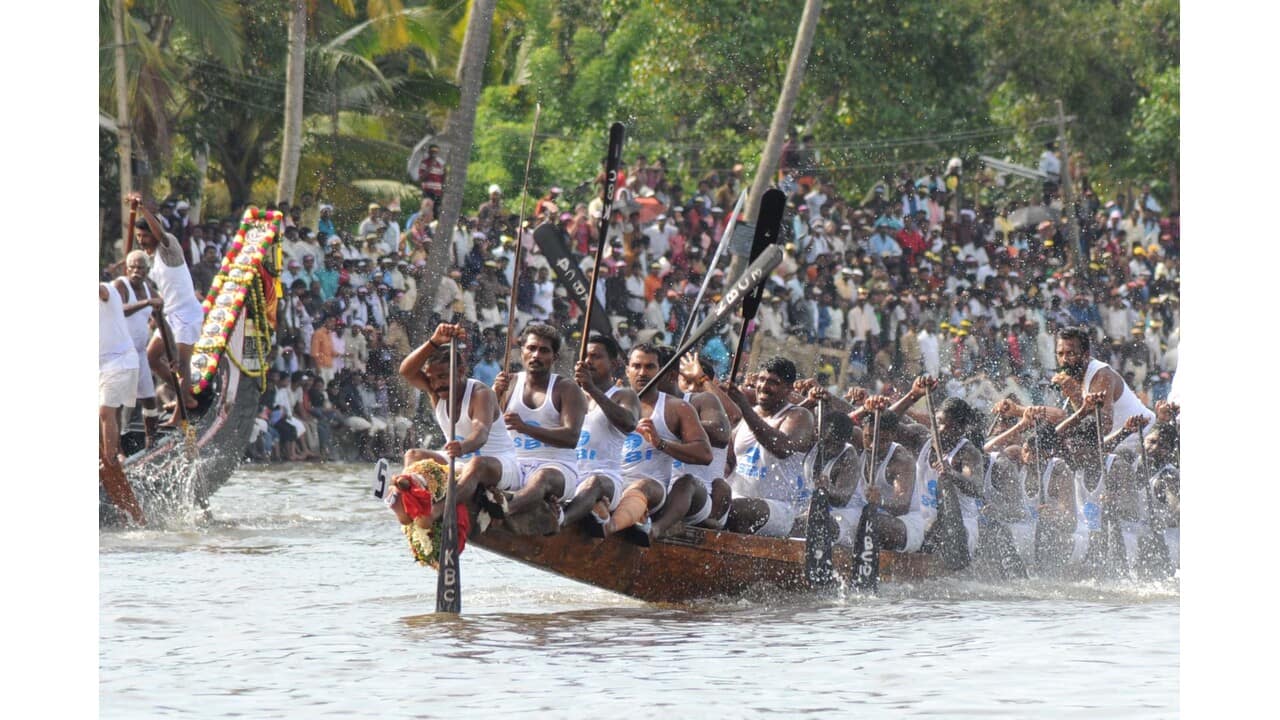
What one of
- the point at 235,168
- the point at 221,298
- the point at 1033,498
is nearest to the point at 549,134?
the point at 235,168

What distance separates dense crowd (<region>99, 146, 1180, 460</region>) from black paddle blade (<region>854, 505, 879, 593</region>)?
8155 millimetres

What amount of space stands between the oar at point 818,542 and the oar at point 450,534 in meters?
2.06

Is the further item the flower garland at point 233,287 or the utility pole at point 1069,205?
the utility pole at point 1069,205

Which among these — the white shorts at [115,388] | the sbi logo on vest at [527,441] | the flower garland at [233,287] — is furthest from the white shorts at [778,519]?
the flower garland at [233,287]

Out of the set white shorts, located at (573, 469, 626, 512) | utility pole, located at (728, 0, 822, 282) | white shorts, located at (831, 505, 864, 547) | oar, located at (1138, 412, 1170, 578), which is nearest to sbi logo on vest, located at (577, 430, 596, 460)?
white shorts, located at (573, 469, 626, 512)

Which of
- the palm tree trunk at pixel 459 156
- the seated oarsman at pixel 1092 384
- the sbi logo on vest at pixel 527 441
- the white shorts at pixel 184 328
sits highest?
the palm tree trunk at pixel 459 156

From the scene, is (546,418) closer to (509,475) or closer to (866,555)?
(509,475)

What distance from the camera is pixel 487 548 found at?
32.9 feet

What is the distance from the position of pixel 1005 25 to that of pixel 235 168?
38.6 ft

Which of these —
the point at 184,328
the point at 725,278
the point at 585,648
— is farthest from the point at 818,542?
the point at 725,278

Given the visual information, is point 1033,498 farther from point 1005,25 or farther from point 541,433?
point 1005,25

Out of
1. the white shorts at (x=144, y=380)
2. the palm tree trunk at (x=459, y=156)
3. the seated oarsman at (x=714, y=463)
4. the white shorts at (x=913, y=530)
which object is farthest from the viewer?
the palm tree trunk at (x=459, y=156)

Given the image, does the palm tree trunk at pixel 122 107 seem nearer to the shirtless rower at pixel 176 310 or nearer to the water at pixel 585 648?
the shirtless rower at pixel 176 310

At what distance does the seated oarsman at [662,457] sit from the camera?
34.1 ft
